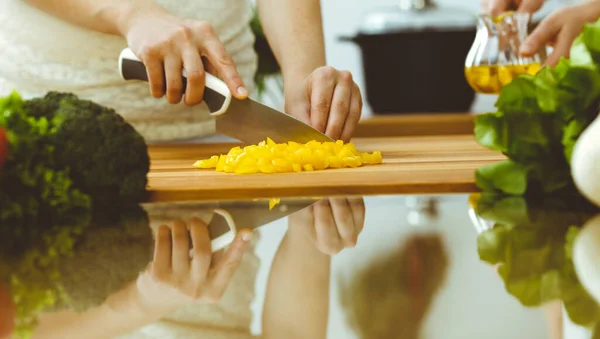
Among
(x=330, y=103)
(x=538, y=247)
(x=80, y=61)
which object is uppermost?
(x=80, y=61)

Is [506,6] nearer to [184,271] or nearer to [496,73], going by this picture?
[496,73]

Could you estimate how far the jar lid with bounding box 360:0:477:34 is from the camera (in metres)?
2.34

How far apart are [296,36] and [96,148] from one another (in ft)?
2.54

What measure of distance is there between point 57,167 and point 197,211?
17 cm

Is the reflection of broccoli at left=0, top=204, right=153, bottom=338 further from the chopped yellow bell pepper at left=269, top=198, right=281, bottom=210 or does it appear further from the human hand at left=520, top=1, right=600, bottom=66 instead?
the human hand at left=520, top=1, right=600, bottom=66

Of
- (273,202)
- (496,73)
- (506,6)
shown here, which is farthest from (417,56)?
(273,202)

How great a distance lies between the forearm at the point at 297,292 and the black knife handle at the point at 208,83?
0.55 m

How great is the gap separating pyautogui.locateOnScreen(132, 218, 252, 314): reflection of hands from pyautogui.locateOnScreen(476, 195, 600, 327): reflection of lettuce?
0.70ft

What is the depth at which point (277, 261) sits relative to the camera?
2.28 feet

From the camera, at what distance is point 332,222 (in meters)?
0.85

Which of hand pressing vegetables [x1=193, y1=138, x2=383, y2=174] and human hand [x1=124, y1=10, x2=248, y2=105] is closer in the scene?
hand pressing vegetables [x1=193, y1=138, x2=383, y2=174]

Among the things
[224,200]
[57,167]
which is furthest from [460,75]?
[57,167]

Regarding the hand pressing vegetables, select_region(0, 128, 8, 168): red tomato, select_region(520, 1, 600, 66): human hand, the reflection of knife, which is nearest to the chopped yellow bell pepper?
the reflection of knife

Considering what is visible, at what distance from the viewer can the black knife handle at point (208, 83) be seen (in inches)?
51.3
